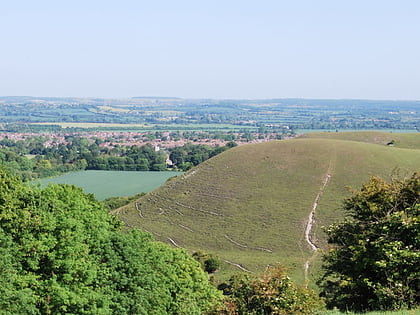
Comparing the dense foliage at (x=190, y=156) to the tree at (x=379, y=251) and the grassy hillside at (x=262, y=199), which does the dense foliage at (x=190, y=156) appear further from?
the tree at (x=379, y=251)

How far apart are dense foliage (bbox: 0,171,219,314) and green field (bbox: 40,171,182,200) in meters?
69.4

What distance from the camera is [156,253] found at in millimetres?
25047

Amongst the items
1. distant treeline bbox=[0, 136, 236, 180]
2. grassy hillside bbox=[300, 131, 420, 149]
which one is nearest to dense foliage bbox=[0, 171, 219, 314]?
grassy hillside bbox=[300, 131, 420, 149]

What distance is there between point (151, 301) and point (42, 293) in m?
5.15

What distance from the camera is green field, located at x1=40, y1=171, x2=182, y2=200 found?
100 m

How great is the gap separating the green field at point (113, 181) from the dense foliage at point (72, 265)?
6939 centimetres

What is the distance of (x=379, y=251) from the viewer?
19875mm

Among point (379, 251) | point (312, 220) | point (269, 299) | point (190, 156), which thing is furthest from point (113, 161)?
point (269, 299)

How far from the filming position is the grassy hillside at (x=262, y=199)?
53.8m

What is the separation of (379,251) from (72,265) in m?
12.4

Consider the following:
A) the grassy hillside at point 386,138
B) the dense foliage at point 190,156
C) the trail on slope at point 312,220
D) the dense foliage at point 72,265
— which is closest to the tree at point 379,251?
the dense foliage at point 72,265

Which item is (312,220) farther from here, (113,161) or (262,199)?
(113,161)

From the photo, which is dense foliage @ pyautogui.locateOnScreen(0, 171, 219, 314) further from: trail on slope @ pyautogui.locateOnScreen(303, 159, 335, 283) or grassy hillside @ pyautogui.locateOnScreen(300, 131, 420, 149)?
grassy hillside @ pyautogui.locateOnScreen(300, 131, 420, 149)

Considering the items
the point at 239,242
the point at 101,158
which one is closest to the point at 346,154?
the point at 239,242
